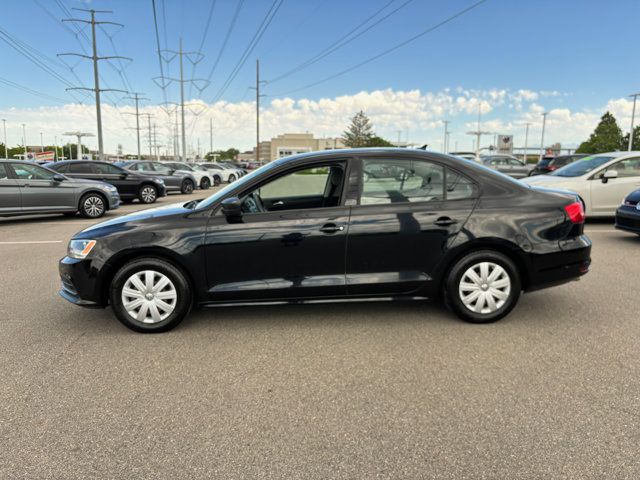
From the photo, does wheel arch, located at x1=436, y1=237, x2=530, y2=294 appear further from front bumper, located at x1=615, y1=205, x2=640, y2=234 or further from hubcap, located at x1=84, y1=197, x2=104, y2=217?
hubcap, located at x1=84, y1=197, x2=104, y2=217

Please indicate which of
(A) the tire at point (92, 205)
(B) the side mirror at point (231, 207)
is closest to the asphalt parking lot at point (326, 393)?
(B) the side mirror at point (231, 207)

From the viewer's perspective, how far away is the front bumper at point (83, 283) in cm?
409

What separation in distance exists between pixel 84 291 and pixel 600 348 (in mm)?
4346

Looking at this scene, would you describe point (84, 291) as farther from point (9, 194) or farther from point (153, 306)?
point (9, 194)

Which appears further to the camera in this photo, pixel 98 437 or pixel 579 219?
pixel 579 219

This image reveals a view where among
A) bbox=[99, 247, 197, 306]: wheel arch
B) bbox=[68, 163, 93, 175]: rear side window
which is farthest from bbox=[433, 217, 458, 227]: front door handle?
bbox=[68, 163, 93, 175]: rear side window

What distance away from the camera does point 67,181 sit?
1197 centimetres

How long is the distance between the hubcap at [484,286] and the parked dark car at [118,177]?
14.9 m

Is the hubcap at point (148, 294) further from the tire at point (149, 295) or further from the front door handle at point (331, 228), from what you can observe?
the front door handle at point (331, 228)

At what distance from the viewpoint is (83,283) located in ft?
13.5

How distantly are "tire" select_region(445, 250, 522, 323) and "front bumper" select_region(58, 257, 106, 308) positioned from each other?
311cm

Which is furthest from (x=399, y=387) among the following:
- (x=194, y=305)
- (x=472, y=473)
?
(x=194, y=305)

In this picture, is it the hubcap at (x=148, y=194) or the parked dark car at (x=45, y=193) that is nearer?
the parked dark car at (x=45, y=193)

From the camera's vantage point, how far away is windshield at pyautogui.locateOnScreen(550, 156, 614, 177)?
10156mm
